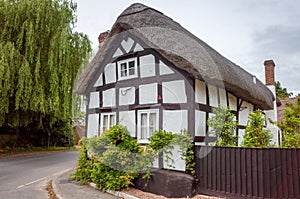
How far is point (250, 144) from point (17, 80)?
12.0m

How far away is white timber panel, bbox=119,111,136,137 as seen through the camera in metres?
8.58

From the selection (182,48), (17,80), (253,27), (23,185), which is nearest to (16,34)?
(17,80)

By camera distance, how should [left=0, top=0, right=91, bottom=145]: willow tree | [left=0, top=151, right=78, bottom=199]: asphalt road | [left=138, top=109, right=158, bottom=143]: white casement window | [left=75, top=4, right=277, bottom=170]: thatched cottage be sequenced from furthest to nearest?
[left=0, top=0, right=91, bottom=145]: willow tree < [left=138, top=109, right=158, bottom=143]: white casement window < [left=75, top=4, right=277, bottom=170]: thatched cottage < [left=0, top=151, right=78, bottom=199]: asphalt road

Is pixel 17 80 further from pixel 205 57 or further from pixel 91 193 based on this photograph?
pixel 205 57

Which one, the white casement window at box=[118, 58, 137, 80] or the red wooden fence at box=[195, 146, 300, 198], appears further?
the white casement window at box=[118, 58, 137, 80]

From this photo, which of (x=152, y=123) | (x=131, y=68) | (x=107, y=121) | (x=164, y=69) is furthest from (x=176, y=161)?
(x=131, y=68)

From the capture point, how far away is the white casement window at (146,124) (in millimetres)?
8086

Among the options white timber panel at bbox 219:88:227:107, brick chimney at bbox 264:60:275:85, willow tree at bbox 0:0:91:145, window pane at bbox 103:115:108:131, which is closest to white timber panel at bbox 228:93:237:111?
white timber panel at bbox 219:88:227:107

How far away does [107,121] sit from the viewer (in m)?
9.67

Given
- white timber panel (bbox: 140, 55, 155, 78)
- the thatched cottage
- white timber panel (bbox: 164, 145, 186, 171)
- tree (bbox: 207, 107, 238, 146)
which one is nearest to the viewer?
white timber panel (bbox: 164, 145, 186, 171)

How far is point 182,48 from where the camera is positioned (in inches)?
298

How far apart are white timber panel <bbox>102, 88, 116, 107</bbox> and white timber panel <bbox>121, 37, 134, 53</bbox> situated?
148cm

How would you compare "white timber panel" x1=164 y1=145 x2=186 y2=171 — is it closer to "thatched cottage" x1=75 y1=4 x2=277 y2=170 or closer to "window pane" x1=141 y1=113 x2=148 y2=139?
"thatched cottage" x1=75 y1=4 x2=277 y2=170

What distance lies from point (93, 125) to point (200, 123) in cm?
438
